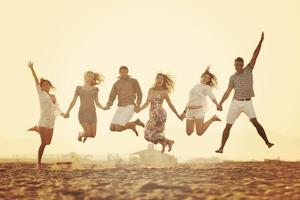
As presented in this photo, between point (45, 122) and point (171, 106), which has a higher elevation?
point (171, 106)

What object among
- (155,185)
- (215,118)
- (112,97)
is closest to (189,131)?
(215,118)

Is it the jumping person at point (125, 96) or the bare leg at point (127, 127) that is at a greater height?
the jumping person at point (125, 96)

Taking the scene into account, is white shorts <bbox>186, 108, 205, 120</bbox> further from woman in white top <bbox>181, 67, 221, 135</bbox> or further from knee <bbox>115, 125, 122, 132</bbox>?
knee <bbox>115, 125, 122, 132</bbox>

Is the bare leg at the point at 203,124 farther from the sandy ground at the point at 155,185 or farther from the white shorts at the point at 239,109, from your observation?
the sandy ground at the point at 155,185

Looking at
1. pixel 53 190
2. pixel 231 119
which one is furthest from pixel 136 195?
pixel 231 119

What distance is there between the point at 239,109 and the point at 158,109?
2.39 metres

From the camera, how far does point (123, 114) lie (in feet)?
44.2

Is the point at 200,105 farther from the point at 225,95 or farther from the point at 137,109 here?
the point at 137,109

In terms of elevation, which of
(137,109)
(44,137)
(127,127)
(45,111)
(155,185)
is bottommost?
(155,185)

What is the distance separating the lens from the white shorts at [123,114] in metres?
13.5

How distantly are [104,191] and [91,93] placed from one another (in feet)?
22.2

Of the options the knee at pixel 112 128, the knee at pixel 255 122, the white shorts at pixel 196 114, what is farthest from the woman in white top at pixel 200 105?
the knee at pixel 112 128

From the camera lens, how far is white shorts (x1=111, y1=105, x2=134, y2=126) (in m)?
13.5

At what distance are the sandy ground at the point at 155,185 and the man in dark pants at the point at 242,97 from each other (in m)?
2.57
